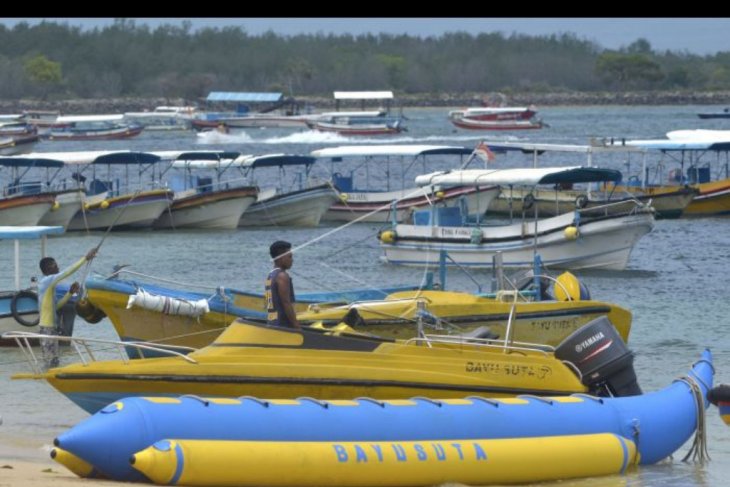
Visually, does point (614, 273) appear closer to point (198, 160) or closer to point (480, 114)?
point (198, 160)

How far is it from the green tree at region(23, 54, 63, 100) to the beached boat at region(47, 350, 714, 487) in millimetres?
154264

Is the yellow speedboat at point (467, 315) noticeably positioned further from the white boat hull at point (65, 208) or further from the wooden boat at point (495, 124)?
the wooden boat at point (495, 124)

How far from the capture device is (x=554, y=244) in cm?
2711

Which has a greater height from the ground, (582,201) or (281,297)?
(281,297)

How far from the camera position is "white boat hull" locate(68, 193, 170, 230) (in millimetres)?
35688

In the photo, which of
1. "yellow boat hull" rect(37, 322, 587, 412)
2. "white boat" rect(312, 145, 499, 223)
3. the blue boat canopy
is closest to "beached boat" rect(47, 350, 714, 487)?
"yellow boat hull" rect(37, 322, 587, 412)

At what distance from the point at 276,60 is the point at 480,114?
84.6 metres

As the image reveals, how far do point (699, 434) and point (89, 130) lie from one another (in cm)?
8747

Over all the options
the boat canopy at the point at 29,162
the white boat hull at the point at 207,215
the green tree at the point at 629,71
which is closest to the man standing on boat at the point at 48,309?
the white boat hull at the point at 207,215

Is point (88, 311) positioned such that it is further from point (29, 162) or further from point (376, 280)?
point (29, 162)

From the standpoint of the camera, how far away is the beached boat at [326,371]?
36.6 feet

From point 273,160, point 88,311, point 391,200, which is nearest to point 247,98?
point 273,160
